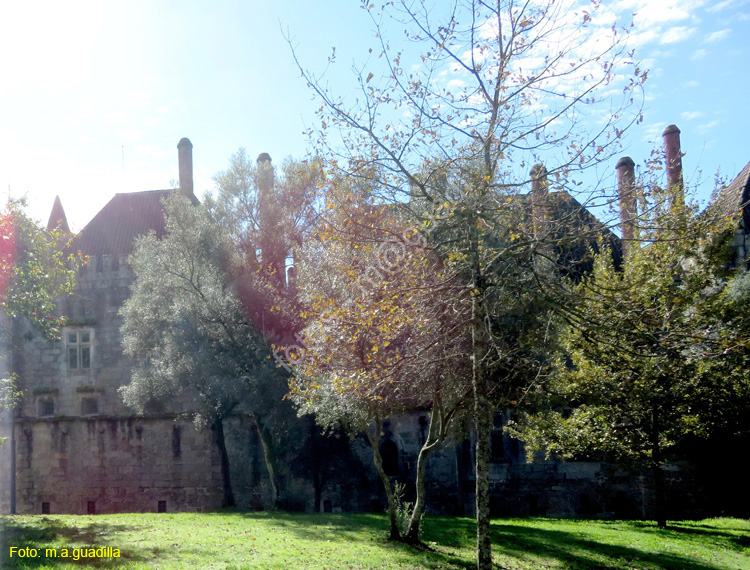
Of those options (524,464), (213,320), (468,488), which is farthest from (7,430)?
(524,464)

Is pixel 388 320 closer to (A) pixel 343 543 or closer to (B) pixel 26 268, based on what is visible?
(A) pixel 343 543

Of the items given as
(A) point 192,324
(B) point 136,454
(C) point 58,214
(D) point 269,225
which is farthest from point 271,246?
(C) point 58,214

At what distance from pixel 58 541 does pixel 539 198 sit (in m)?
8.45

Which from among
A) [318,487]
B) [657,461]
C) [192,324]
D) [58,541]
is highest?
[192,324]

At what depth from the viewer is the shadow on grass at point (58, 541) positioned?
26.4 feet

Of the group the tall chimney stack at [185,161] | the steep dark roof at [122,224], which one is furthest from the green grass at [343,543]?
the tall chimney stack at [185,161]

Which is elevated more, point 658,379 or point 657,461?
point 658,379

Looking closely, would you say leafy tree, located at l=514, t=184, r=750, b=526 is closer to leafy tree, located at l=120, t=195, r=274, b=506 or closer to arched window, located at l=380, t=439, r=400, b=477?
arched window, located at l=380, t=439, r=400, b=477

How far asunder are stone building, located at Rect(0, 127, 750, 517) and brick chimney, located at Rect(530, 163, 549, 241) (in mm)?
7135

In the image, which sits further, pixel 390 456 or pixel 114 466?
pixel 114 466

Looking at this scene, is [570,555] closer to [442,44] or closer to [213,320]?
[442,44]

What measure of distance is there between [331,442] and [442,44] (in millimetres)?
15036

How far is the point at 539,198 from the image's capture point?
29.0ft

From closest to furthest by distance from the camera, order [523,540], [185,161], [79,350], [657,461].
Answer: [523,540]
[657,461]
[79,350]
[185,161]
